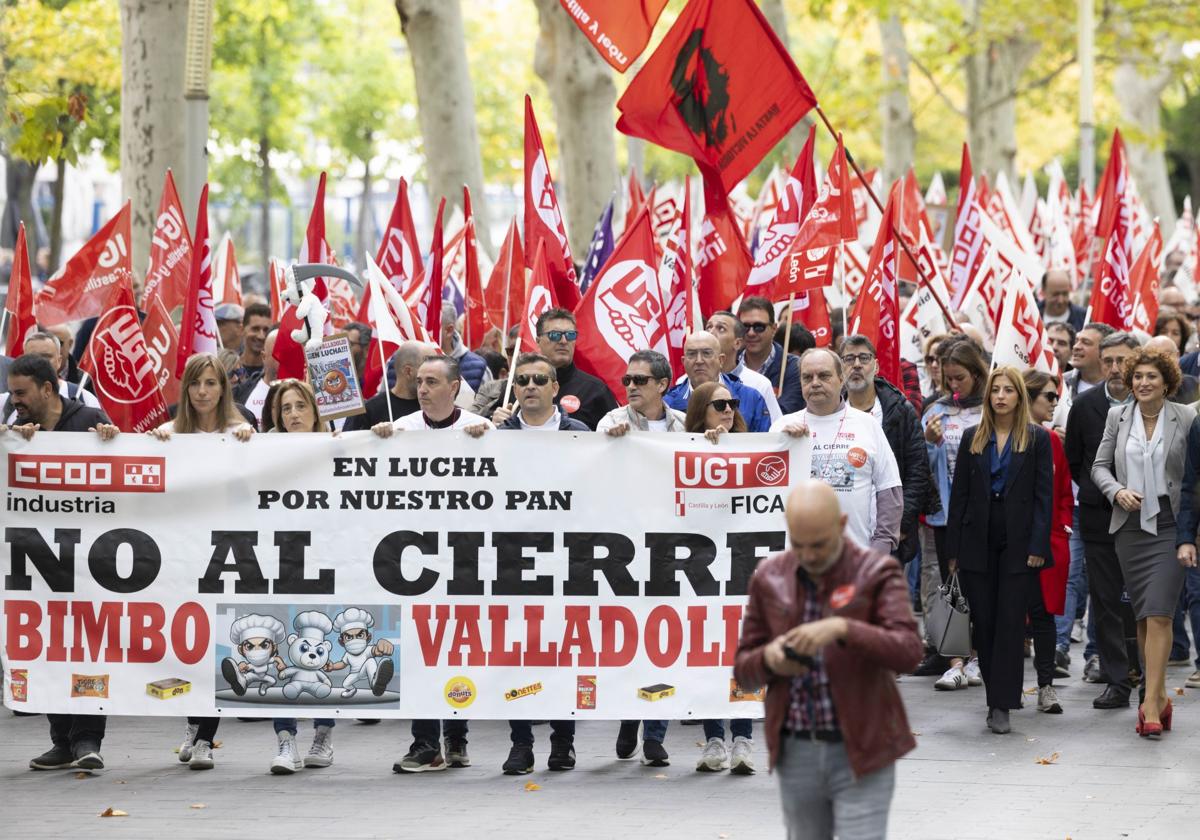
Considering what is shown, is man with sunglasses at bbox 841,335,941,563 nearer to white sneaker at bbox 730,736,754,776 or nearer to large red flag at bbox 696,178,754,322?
white sneaker at bbox 730,736,754,776

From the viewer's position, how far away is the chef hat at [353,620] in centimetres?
903

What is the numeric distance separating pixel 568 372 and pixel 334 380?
1.79m

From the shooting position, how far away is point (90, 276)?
1391 cm

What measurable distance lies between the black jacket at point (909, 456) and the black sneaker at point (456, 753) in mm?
2731

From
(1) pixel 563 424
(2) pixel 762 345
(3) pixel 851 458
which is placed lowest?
(3) pixel 851 458

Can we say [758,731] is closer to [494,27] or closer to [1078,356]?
[1078,356]

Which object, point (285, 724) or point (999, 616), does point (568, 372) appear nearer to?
point (999, 616)

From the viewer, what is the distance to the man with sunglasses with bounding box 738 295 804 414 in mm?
11992

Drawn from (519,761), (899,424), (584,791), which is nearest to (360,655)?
(519,761)

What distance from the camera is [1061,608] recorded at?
10.7 metres

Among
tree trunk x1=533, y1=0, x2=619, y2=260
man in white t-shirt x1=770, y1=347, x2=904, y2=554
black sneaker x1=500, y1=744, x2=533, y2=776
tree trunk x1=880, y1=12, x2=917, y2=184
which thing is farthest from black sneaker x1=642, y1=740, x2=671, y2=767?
tree trunk x1=880, y1=12, x2=917, y2=184

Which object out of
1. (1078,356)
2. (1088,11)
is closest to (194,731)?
(1078,356)

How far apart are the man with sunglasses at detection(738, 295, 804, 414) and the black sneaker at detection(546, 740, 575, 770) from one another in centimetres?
333

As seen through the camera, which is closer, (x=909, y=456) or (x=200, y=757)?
(x=200, y=757)
